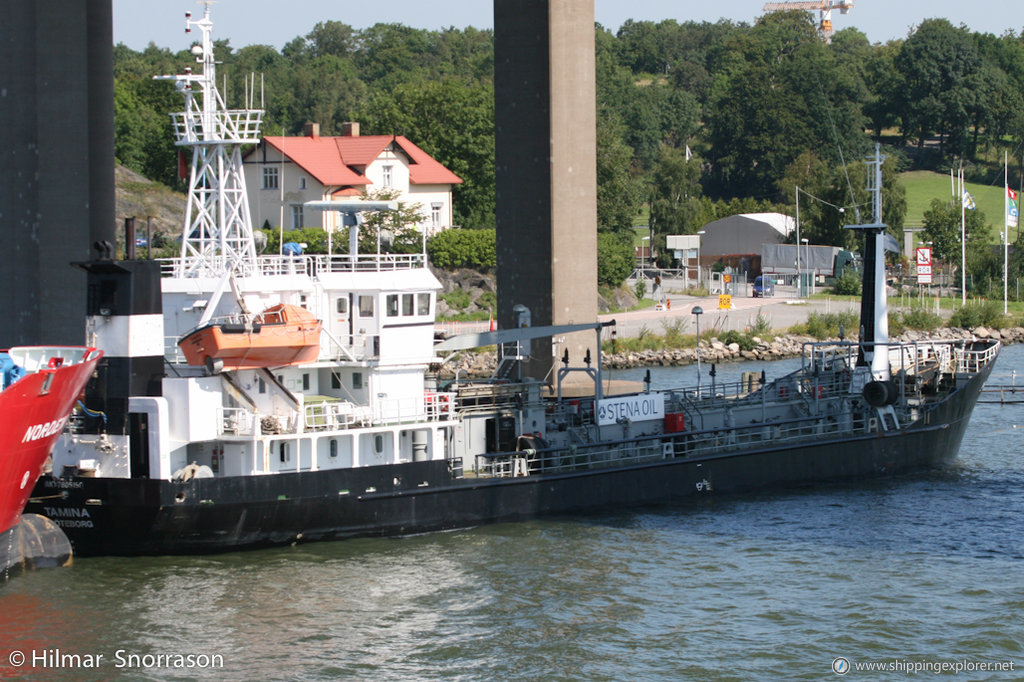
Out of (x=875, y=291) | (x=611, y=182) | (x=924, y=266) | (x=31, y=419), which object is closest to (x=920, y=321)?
(x=924, y=266)

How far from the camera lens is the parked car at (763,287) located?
234 feet

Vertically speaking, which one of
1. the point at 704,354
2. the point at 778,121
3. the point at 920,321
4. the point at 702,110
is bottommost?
the point at 704,354

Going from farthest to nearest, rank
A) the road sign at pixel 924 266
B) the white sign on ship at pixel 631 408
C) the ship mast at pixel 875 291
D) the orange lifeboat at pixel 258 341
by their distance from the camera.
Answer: the road sign at pixel 924 266 → the ship mast at pixel 875 291 → the white sign on ship at pixel 631 408 → the orange lifeboat at pixel 258 341

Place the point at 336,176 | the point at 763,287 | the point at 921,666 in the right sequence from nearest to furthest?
1. the point at 921,666
2. the point at 336,176
3. the point at 763,287

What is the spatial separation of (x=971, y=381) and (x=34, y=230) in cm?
2345

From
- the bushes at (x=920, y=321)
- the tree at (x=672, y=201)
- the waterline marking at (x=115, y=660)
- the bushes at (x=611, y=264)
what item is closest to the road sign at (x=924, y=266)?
the bushes at (x=920, y=321)

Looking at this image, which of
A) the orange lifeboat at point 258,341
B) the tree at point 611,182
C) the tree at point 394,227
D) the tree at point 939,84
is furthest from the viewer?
the tree at point 939,84

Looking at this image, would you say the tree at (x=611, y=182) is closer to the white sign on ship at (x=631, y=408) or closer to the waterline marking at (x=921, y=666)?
the white sign on ship at (x=631, y=408)

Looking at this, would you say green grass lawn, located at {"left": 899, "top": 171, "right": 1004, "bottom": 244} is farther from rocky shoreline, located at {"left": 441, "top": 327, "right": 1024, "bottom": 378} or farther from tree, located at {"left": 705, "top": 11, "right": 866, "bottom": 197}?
rocky shoreline, located at {"left": 441, "top": 327, "right": 1024, "bottom": 378}

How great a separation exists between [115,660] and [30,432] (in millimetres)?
4773

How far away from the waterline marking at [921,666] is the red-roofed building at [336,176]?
44466 millimetres

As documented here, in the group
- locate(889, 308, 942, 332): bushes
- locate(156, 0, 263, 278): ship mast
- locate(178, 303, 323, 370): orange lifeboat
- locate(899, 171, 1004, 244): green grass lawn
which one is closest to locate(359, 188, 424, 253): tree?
locate(889, 308, 942, 332): bushes

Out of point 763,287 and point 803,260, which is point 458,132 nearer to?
point 763,287

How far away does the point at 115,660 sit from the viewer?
1848 cm
